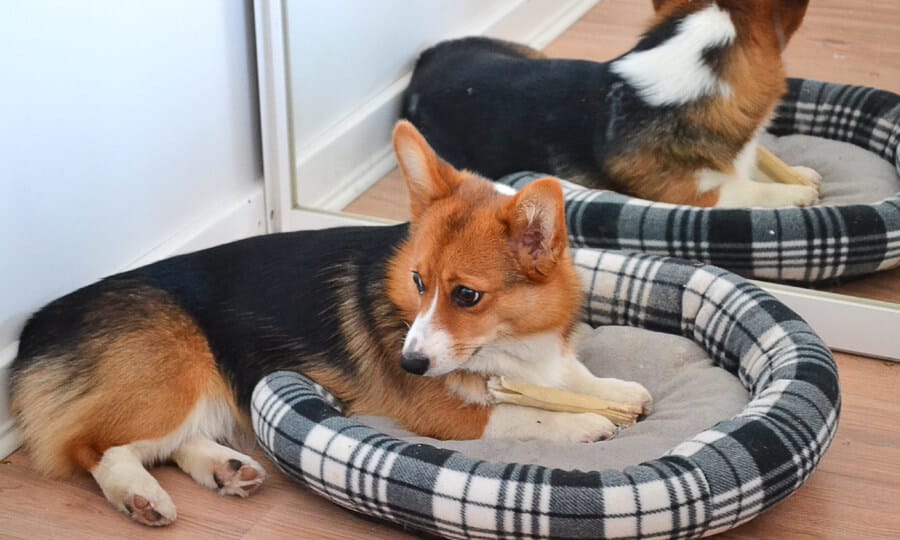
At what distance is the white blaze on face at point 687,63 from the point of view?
267 cm

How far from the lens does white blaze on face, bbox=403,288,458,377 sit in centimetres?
183

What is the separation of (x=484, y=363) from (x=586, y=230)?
0.77 m

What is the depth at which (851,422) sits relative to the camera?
2295 millimetres

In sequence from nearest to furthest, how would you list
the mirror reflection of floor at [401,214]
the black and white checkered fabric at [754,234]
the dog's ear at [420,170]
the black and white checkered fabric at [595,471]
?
the black and white checkered fabric at [595,471]
the dog's ear at [420,170]
the black and white checkered fabric at [754,234]
the mirror reflection of floor at [401,214]

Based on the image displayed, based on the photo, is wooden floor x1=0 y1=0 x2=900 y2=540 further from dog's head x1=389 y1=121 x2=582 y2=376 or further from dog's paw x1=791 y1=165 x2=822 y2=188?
dog's paw x1=791 y1=165 x2=822 y2=188

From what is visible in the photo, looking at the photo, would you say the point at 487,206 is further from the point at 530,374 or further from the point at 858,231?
the point at 858,231

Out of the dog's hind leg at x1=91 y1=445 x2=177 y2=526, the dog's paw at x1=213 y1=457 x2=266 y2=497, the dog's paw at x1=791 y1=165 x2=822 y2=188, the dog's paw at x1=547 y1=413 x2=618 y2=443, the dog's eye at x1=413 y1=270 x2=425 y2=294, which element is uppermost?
Answer: the dog's eye at x1=413 y1=270 x2=425 y2=294

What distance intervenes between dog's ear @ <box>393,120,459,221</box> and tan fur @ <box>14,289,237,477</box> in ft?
1.80

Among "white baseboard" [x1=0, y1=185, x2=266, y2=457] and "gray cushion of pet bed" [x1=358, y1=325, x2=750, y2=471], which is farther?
"white baseboard" [x1=0, y1=185, x2=266, y2=457]

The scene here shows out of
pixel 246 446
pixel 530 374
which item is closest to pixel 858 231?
pixel 530 374

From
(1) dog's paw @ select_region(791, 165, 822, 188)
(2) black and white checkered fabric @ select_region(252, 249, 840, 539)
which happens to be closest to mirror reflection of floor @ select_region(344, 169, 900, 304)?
(1) dog's paw @ select_region(791, 165, 822, 188)

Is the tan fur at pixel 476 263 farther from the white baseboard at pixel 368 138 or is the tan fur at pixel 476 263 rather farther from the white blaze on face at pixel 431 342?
the white baseboard at pixel 368 138

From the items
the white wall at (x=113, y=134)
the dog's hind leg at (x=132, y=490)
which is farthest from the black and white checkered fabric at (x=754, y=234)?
the dog's hind leg at (x=132, y=490)

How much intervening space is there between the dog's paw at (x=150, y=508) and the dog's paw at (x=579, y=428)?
0.72 meters
